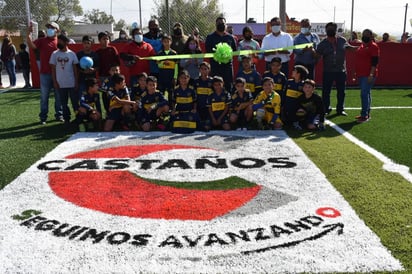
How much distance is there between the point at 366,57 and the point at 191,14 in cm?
1075

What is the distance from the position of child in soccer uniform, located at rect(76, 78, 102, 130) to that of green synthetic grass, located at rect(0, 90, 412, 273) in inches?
17.5

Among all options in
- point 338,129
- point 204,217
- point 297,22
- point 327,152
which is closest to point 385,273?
point 204,217

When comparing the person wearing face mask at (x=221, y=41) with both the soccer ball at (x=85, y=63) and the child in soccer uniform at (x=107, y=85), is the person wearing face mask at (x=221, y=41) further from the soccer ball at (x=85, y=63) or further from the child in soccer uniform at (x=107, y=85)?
the soccer ball at (x=85, y=63)

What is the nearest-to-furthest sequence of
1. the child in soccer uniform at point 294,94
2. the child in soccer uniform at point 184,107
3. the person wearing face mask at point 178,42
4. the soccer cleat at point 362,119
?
the child in soccer uniform at point 184,107 → the child in soccer uniform at point 294,94 → the soccer cleat at point 362,119 → the person wearing face mask at point 178,42

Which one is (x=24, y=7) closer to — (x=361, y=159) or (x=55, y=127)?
(x=55, y=127)

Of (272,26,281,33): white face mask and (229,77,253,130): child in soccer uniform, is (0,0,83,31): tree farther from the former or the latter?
(229,77,253,130): child in soccer uniform

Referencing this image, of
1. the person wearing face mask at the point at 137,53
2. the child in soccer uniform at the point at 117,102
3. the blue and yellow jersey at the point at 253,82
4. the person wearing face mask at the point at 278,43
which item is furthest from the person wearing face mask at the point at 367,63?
the child in soccer uniform at the point at 117,102

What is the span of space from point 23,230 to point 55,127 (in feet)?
15.3

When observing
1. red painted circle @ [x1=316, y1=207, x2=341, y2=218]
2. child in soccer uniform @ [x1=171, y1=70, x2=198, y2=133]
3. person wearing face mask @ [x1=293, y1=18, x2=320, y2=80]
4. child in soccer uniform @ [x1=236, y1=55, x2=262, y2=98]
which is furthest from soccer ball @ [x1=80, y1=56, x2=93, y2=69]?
red painted circle @ [x1=316, y1=207, x2=341, y2=218]

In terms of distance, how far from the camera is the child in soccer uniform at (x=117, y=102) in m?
7.70

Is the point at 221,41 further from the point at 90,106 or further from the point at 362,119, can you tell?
the point at 362,119

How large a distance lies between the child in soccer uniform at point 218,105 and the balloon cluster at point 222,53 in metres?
0.76

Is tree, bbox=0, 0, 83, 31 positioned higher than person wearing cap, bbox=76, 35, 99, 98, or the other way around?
tree, bbox=0, 0, 83, 31

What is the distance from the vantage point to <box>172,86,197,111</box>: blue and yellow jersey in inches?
302
